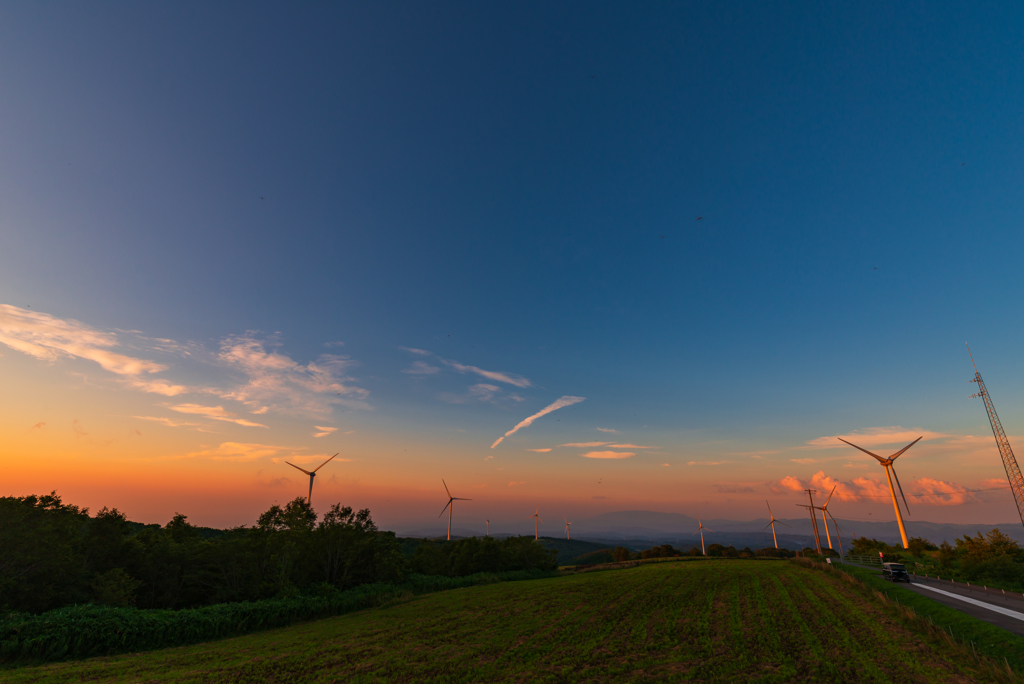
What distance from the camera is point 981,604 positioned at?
4222 centimetres

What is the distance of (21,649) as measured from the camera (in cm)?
2781

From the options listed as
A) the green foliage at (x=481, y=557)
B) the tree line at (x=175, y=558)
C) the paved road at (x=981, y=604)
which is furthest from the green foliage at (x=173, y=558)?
the paved road at (x=981, y=604)

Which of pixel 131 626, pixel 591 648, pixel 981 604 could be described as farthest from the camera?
pixel 981 604

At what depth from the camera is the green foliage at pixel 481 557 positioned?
91.9 meters

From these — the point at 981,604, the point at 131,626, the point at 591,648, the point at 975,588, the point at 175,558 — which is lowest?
the point at 975,588

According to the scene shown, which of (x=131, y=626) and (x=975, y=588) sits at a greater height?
(x=131, y=626)

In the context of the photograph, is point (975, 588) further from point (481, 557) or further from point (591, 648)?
point (481, 557)

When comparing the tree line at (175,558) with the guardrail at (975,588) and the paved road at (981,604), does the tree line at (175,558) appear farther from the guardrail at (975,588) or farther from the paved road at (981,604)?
the guardrail at (975,588)

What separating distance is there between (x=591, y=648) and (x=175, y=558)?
5223cm

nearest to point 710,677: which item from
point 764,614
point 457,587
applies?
point 764,614

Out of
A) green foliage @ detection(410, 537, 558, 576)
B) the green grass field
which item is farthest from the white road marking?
green foliage @ detection(410, 537, 558, 576)

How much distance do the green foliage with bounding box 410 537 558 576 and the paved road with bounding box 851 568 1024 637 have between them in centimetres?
6844

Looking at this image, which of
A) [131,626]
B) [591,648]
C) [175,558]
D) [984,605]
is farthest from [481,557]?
[984,605]

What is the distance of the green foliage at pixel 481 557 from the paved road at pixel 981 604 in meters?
68.4
